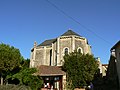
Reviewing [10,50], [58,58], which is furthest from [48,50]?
[10,50]

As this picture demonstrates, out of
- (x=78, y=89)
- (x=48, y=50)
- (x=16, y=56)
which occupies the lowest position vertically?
(x=78, y=89)

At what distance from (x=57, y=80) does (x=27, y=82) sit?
4834 millimetres

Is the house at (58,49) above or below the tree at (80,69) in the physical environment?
above

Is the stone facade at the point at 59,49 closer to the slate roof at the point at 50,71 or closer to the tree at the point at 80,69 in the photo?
the slate roof at the point at 50,71

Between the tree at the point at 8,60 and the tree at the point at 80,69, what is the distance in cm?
726

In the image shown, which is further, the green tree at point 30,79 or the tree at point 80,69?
the tree at point 80,69

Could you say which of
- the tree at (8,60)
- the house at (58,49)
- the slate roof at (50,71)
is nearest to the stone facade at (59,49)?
the house at (58,49)

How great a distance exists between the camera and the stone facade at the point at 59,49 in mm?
49812

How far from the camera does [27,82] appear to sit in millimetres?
27266

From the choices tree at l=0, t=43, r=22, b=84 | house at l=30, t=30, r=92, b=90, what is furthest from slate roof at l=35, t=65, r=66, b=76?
house at l=30, t=30, r=92, b=90

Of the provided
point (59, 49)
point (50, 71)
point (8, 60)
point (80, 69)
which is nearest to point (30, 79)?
point (50, 71)

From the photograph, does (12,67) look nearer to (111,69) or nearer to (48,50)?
(111,69)

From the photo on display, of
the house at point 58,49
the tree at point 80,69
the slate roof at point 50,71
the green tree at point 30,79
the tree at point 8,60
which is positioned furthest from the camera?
the house at point 58,49

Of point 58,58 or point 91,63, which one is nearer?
point 91,63
